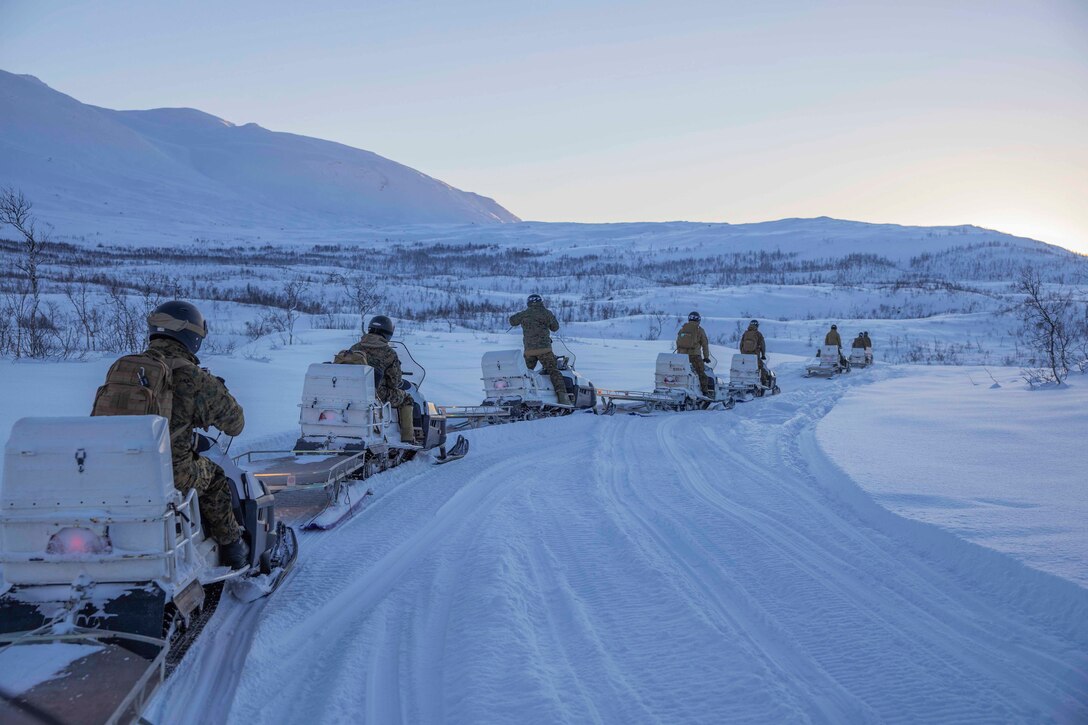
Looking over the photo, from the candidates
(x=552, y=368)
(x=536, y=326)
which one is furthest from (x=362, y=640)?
(x=552, y=368)

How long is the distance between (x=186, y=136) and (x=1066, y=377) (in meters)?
205

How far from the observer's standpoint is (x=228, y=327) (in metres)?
26.5

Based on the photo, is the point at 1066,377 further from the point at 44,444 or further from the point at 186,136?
the point at 186,136

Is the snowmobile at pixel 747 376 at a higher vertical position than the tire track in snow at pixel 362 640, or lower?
higher

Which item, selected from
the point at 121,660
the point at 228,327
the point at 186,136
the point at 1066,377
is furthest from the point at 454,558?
the point at 186,136

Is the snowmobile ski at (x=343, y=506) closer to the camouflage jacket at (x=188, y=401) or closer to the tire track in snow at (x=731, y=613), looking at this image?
the camouflage jacket at (x=188, y=401)

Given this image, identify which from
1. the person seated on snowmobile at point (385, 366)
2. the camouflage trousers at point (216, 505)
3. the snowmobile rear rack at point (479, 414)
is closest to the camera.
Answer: the camouflage trousers at point (216, 505)

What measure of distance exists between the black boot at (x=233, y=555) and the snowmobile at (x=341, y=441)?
6.19 feet

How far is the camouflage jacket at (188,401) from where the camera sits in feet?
12.5

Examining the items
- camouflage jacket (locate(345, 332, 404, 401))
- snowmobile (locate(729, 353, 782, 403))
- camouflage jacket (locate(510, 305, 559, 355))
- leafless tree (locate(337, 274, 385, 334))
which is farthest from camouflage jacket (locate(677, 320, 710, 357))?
leafless tree (locate(337, 274, 385, 334))

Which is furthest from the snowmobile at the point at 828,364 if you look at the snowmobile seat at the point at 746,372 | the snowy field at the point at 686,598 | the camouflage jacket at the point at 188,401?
the camouflage jacket at the point at 188,401

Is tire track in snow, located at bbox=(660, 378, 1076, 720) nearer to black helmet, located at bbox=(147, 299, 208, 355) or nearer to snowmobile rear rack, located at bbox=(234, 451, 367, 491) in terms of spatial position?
snowmobile rear rack, located at bbox=(234, 451, 367, 491)

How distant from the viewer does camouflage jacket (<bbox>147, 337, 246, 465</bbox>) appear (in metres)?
3.82

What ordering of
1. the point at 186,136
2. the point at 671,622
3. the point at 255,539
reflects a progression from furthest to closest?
the point at 186,136, the point at 255,539, the point at 671,622
